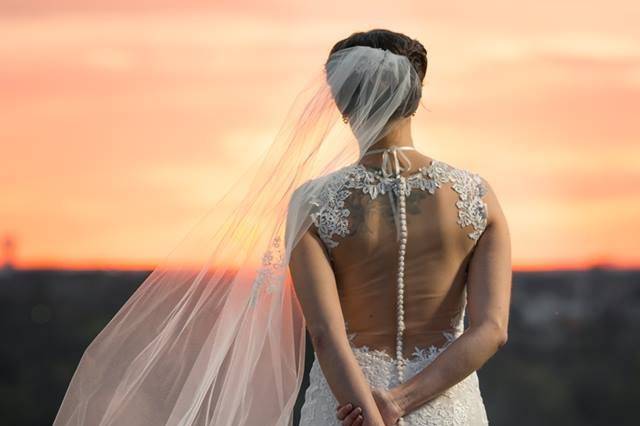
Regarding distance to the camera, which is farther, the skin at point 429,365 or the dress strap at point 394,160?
the dress strap at point 394,160

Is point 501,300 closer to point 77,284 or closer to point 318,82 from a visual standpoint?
point 318,82

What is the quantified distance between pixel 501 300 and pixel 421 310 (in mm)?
264

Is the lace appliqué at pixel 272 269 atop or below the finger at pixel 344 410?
atop

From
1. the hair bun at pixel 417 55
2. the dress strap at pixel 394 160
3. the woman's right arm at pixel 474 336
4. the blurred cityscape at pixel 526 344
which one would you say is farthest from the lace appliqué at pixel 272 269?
the blurred cityscape at pixel 526 344

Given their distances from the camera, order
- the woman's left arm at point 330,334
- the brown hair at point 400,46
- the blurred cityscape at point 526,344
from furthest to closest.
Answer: the blurred cityscape at point 526,344
the brown hair at point 400,46
the woman's left arm at point 330,334

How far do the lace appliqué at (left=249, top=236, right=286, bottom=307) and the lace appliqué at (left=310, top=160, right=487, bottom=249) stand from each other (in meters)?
0.22

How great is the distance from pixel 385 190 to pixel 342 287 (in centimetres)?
34

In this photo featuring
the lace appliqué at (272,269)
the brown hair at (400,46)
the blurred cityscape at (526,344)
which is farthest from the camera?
the blurred cityscape at (526,344)

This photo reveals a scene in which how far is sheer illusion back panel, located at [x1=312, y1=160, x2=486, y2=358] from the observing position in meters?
4.73

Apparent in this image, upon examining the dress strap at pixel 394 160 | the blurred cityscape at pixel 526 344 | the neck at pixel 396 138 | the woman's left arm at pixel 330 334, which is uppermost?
the neck at pixel 396 138

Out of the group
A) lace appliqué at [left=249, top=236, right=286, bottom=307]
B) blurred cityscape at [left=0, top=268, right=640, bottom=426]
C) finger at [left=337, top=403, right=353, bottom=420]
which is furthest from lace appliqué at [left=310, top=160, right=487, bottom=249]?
blurred cityscape at [left=0, top=268, right=640, bottom=426]

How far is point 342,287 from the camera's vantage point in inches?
188

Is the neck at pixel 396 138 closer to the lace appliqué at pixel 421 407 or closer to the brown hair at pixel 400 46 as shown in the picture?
the brown hair at pixel 400 46

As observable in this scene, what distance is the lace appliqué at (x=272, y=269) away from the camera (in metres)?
4.94
